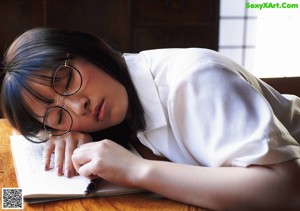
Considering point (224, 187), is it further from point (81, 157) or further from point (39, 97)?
point (39, 97)

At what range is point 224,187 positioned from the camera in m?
0.69

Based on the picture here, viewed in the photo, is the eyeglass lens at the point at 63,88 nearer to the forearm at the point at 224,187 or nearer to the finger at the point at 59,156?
the finger at the point at 59,156

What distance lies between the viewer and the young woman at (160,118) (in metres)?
0.70

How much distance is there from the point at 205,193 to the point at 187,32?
2.08m

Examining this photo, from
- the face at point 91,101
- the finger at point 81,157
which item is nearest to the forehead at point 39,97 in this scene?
the face at point 91,101

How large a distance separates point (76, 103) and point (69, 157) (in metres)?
0.10

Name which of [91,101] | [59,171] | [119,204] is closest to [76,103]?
[91,101]

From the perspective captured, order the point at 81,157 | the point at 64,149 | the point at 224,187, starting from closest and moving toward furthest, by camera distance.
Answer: the point at 224,187 → the point at 81,157 → the point at 64,149

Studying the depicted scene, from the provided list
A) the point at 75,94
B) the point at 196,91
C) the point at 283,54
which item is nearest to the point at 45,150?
the point at 75,94

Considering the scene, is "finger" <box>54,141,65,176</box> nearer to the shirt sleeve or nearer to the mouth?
the mouth

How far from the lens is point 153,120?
89 centimetres

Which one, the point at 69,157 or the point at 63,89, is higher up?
the point at 63,89

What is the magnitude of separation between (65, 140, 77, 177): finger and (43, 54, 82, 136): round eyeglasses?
43 millimetres

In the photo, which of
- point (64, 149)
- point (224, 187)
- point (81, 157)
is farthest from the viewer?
point (64, 149)
